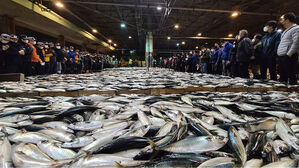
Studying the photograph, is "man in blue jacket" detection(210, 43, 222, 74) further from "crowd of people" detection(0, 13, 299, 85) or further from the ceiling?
the ceiling

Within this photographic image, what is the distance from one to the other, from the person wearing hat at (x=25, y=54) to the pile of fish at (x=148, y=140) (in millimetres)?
7542

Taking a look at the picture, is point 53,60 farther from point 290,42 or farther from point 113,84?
point 290,42

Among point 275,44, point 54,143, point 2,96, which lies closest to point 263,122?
point 54,143

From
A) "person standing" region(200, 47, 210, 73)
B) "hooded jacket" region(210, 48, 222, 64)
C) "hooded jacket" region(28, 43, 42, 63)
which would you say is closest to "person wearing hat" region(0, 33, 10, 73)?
"hooded jacket" region(28, 43, 42, 63)

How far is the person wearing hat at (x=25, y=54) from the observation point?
7195mm

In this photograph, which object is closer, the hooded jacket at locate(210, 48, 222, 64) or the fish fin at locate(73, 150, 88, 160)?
the fish fin at locate(73, 150, 88, 160)

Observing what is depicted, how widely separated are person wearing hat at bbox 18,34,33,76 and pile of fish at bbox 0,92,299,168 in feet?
24.7

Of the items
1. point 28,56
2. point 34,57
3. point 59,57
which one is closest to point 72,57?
point 59,57

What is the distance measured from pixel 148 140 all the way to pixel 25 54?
8858 mm

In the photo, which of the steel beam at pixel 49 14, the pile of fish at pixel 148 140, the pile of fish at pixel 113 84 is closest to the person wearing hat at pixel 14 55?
the pile of fish at pixel 113 84

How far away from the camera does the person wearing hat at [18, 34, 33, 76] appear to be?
283 inches

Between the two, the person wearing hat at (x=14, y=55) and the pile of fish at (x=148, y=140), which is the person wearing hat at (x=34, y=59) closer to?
the person wearing hat at (x=14, y=55)

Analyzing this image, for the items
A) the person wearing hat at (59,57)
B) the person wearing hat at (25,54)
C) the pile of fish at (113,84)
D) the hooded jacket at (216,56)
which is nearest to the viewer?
the pile of fish at (113,84)

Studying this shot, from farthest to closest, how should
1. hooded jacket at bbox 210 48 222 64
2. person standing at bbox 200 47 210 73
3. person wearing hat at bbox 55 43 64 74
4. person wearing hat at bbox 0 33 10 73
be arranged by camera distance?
person standing at bbox 200 47 210 73
person wearing hat at bbox 55 43 64 74
hooded jacket at bbox 210 48 222 64
person wearing hat at bbox 0 33 10 73
